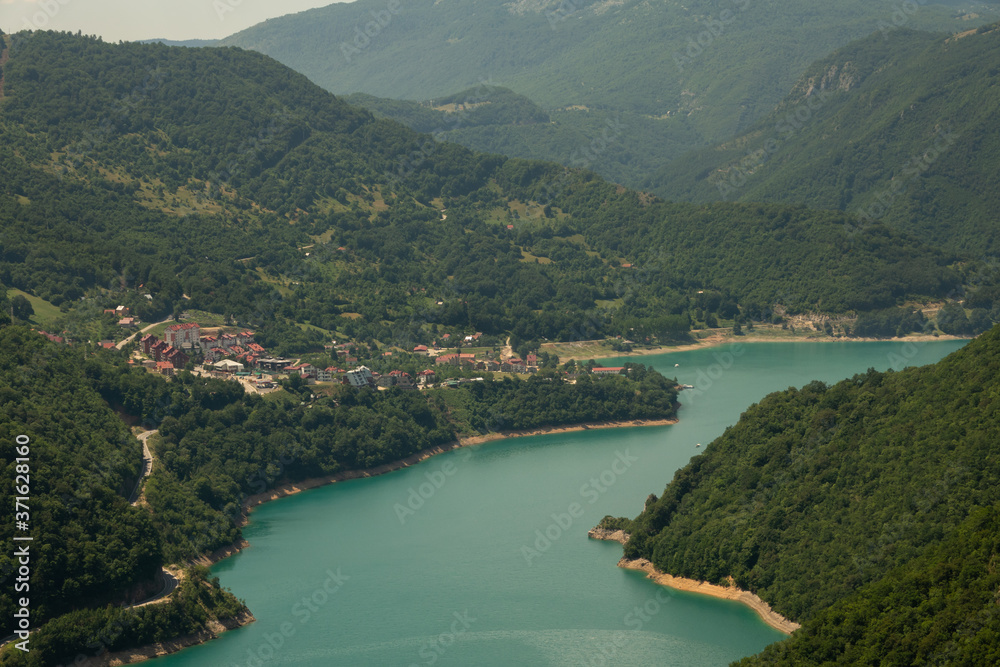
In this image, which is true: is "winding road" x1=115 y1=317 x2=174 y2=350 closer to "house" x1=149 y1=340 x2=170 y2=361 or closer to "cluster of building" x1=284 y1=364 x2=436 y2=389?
"house" x1=149 y1=340 x2=170 y2=361

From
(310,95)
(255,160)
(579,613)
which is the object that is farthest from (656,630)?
(310,95)

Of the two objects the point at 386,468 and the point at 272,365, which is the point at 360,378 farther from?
the point at 386,468

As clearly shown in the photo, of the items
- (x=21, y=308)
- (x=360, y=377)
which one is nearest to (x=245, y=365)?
(x=360, y=377)

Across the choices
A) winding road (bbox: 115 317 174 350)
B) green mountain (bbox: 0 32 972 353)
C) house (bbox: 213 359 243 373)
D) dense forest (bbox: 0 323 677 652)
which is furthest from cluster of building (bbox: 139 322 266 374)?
green mountain (bbox: 0 32 972 353)

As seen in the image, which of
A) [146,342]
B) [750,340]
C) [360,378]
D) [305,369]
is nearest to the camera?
[146,342]

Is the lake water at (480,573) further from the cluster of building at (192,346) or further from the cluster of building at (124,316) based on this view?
the cluster of building at (124,316)
